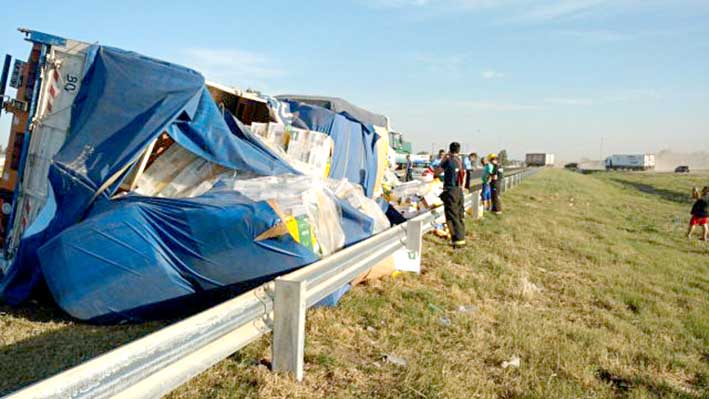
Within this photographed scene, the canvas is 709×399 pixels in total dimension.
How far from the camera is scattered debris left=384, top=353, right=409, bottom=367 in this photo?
3.91 m

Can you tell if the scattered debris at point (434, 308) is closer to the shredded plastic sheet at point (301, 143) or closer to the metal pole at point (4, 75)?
the shredded plastic sheet at point (301, 143)

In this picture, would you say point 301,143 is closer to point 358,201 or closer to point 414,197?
point 358,201

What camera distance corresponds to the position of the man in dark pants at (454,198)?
28.8 feet

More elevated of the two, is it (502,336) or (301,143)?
(301,143)

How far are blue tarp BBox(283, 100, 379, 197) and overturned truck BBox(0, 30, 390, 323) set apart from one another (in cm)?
107

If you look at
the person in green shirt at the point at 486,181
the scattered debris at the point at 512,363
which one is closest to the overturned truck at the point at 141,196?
the scattered debris at the point at 512,363

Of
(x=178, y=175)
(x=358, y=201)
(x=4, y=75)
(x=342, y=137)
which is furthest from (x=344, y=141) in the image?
(x=4, y=75)

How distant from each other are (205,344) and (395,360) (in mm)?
1632

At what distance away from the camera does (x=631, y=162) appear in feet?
337

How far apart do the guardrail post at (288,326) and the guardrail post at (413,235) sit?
317cm

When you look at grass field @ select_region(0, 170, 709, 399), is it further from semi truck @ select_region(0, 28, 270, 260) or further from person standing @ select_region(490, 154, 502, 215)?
person standing @ select_region(490, 154, 502, 215)

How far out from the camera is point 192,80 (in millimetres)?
5199

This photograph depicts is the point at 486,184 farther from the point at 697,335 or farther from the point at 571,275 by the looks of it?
the point at 697,335

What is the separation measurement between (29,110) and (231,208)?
271cm
